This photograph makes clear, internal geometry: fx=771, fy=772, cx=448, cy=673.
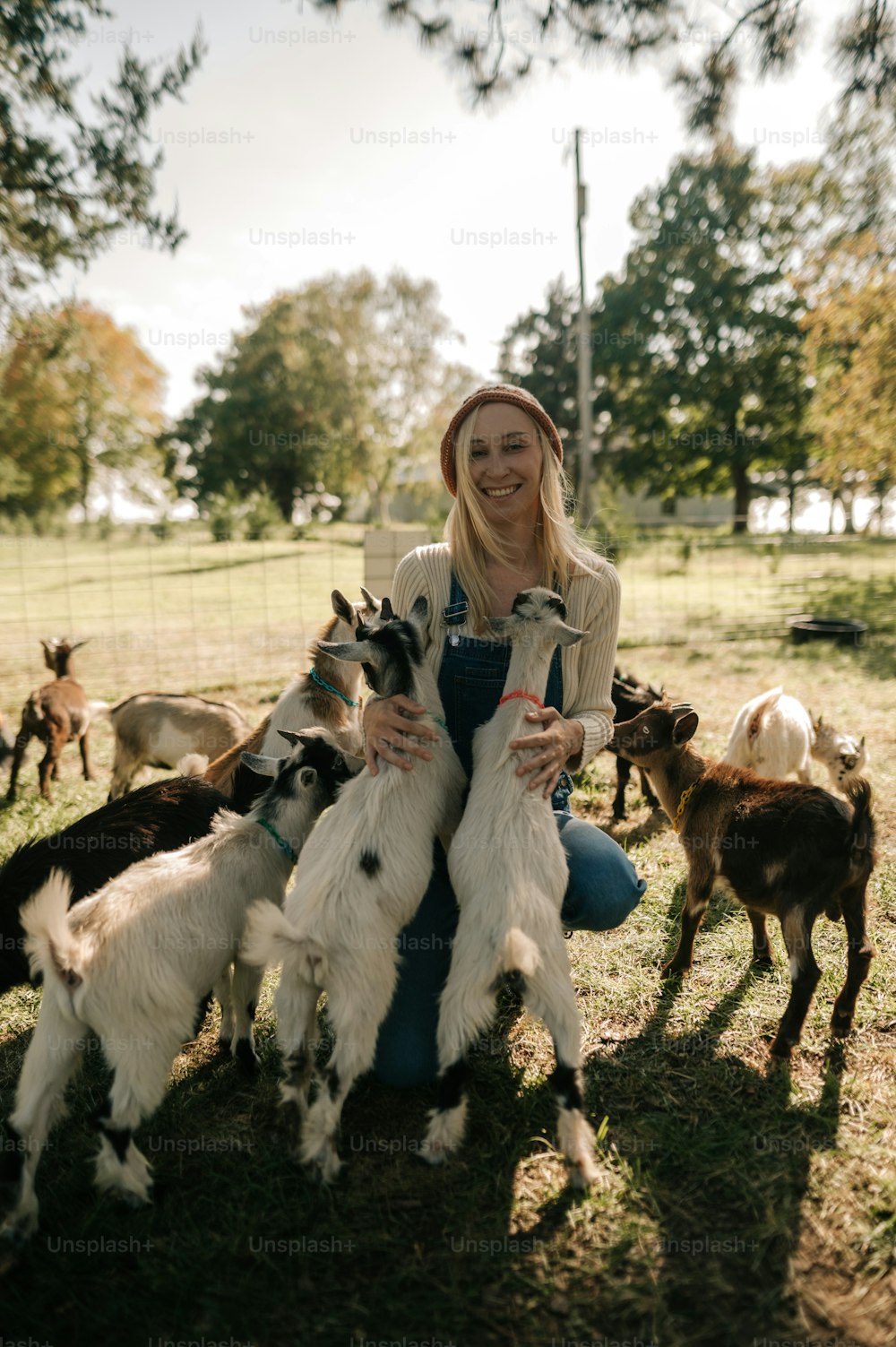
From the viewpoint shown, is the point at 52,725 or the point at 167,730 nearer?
the point at 167,730

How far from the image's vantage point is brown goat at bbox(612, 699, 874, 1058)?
2.72 m

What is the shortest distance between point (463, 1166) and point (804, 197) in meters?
17.4

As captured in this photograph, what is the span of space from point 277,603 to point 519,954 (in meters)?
13.9

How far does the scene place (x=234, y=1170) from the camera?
2.34m

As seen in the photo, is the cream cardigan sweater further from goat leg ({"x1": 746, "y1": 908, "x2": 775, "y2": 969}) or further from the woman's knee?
goat leg ({"x1": 746, "y1": 908, "x2": 775, "y2": 969})

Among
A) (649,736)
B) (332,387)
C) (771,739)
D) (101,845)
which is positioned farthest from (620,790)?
(332,387)

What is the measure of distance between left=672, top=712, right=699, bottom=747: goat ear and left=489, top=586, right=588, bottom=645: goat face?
3.31ft

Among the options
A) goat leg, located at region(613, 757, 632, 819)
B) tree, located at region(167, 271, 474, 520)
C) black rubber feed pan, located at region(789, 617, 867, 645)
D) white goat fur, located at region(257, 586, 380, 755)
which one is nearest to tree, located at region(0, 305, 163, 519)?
tree, located at region(167, 271, 474, 520)

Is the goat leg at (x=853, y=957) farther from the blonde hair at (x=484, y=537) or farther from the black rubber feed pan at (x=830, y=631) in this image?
the black rubber feed pan at (x=830, y=631)

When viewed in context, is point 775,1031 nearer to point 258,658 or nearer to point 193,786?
point 193,786

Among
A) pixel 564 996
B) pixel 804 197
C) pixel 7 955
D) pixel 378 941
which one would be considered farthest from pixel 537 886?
pixel 804 197

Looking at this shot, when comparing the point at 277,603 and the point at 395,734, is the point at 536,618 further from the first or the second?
the point at 277,603

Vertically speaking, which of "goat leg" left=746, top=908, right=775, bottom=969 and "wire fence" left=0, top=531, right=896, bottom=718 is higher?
"wire fence" left=0, top=531, right=896, bottom=718

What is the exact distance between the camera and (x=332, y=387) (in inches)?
1272
